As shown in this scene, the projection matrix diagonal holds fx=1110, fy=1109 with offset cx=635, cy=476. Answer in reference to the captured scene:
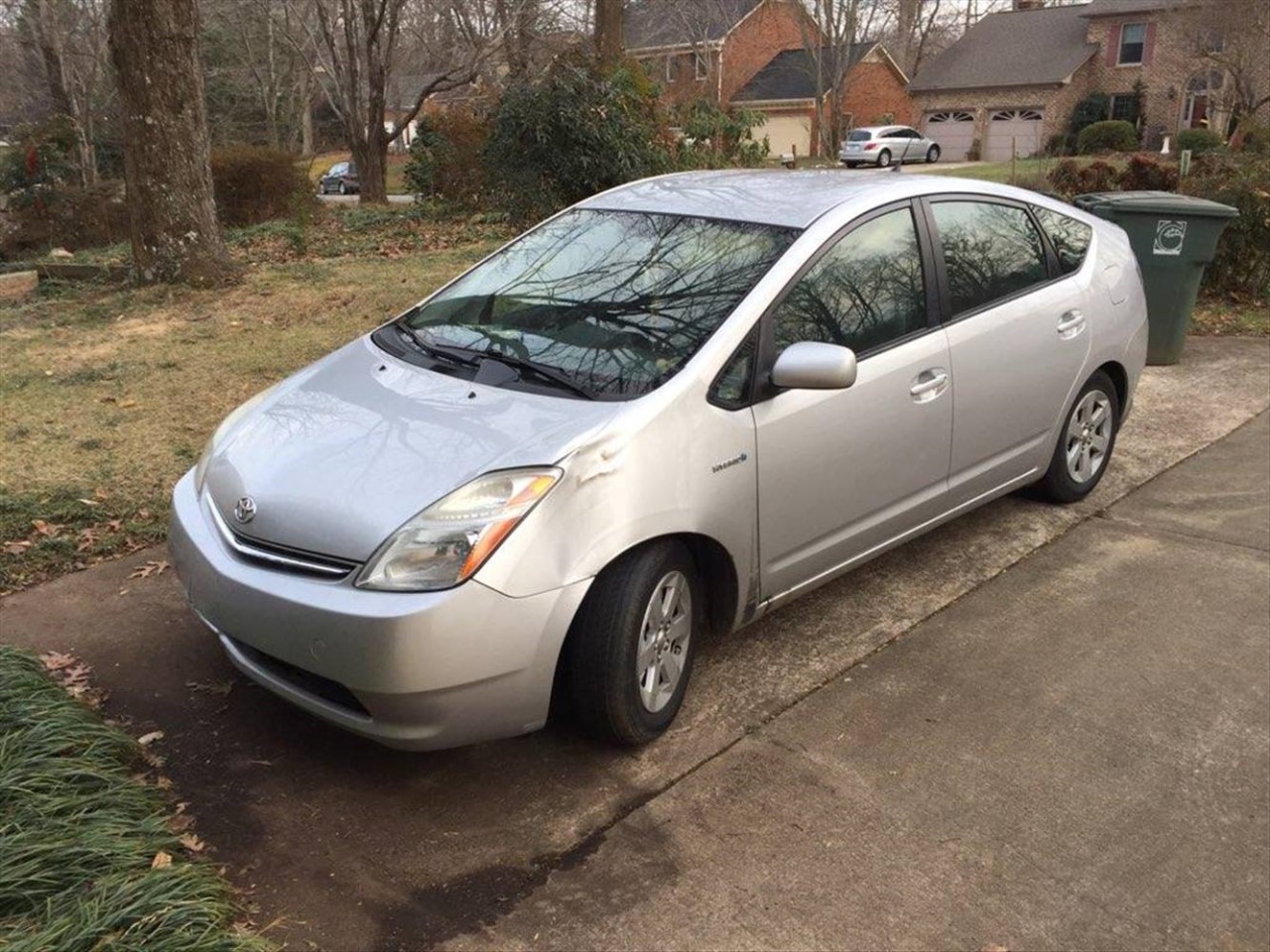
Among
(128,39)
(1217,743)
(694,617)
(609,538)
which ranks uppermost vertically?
(128,39)

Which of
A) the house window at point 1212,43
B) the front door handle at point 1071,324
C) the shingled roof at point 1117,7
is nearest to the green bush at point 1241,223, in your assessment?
the front door handle at point 1071,324

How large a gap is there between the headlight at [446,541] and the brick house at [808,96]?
43731 millimetres

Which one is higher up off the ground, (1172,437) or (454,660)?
(454,660)

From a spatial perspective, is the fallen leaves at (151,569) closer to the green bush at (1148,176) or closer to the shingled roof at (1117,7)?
the green bush at (1148,176)

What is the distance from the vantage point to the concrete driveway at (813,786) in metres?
2.76

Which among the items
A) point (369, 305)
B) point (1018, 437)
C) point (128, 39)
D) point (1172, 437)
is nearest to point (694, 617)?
point (1018, 437)

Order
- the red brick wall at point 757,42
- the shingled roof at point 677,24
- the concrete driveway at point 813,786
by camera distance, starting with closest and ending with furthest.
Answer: the concrete driveway at point 813,786
the shingled roof at point 677,24
the red brick wall at point 757,42

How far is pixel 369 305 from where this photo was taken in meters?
8.91

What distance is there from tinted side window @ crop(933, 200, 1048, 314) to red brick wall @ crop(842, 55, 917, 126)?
48.4m

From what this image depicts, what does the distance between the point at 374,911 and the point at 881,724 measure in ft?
5.50

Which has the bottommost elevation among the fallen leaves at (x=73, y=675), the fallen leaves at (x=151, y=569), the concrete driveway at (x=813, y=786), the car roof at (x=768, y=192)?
the concrete driveway at (x=813, y=786)

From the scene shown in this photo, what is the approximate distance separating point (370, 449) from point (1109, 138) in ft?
146

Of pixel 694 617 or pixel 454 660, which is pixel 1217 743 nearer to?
pixel 694 617

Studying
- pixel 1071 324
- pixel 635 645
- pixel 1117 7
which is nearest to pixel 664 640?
pixel 635 645
